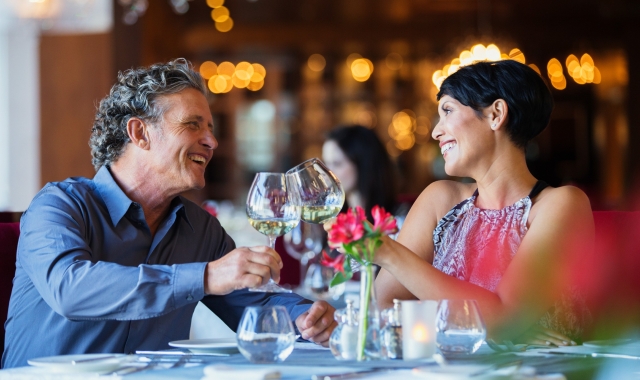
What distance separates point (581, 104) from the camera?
11609 millimetres

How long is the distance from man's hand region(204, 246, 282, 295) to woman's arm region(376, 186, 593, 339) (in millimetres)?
222

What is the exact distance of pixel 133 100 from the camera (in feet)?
6.86

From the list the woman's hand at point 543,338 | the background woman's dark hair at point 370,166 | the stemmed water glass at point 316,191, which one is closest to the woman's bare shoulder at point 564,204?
the woman's hand at point 543,338

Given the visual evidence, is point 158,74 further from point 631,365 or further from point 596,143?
point 596,143

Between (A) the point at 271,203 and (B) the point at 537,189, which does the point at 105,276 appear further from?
(B) the point at 537,189

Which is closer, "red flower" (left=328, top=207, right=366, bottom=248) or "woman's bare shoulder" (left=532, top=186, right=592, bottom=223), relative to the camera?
"red flower" (left=328, top=207, right=366, bottom=248)

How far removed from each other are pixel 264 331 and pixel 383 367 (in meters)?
0.20

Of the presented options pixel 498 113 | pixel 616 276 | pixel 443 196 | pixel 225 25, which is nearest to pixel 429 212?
pixel 443 196

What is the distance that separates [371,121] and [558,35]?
266cm

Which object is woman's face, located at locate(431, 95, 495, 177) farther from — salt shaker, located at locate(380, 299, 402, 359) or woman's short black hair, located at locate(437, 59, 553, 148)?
salt shaker, located at locate(380, 299, 402, 359)

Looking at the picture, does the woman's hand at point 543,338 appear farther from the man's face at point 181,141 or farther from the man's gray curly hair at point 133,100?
the man's gray curly hair at point 133,100

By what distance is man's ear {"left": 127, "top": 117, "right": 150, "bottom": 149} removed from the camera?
2.06 metres

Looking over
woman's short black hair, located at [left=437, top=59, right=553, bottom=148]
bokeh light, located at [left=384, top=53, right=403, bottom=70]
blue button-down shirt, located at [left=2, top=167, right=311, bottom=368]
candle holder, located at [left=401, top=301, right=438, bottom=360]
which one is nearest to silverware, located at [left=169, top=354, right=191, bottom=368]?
blue button-down shirt, located at [left=2, top=167, right=311, bottom=368]

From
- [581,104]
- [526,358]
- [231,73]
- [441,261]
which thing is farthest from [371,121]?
[526,358]
